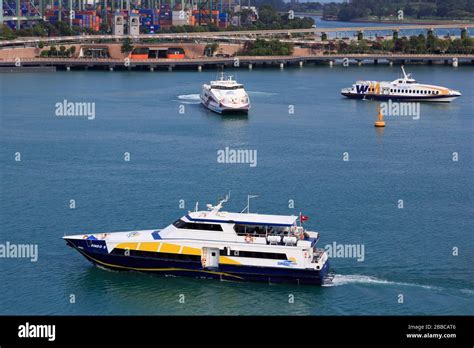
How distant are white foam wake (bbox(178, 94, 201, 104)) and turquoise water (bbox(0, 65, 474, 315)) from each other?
0.18 meters

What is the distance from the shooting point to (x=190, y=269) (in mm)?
23859

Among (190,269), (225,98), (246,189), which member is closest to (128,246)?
(190,269)

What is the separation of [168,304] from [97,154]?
1910 centimetres

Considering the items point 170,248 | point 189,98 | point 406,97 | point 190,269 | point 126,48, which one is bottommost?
point 189,98

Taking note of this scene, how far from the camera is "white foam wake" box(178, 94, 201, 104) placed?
199 feet

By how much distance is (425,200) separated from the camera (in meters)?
32.3

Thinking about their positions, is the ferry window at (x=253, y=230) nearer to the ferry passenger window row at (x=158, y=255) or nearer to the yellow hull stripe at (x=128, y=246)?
the ferry passenger window row at (x=158, y=255)

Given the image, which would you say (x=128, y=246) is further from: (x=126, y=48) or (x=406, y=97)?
(x=126, y=48)

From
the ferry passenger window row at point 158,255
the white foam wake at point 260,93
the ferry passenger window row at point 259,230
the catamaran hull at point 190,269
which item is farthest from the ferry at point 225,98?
the ferry passenger window row at point 259,230

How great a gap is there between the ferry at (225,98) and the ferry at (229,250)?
30.3m

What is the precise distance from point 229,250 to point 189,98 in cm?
3947
